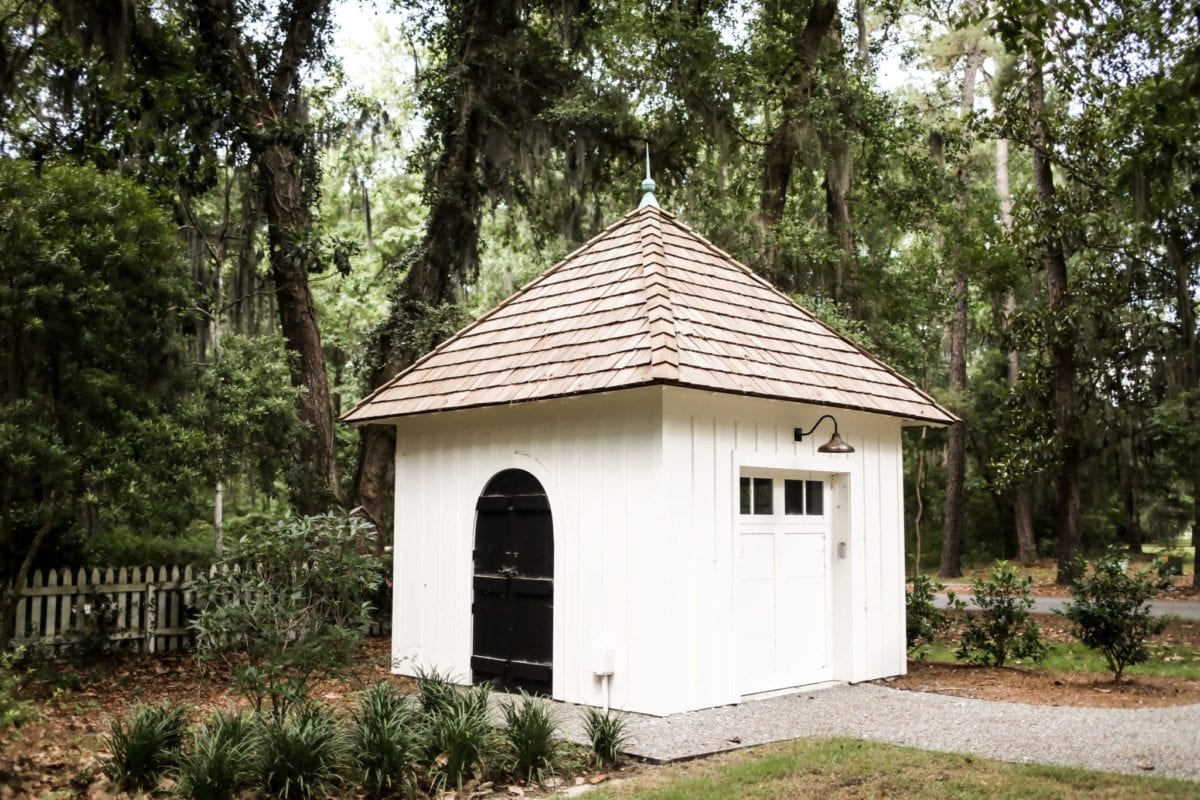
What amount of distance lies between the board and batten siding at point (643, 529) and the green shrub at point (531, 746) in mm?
1583

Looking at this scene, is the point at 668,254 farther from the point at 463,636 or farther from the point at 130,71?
the point at 130,71

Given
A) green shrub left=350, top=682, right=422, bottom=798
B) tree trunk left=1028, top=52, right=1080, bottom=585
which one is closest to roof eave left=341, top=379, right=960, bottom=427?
green shrub left=350, top=682, right=422, bottom=798

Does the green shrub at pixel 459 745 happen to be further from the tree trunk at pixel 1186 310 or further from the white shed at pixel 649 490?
the tree trunk at pixel 1186 310

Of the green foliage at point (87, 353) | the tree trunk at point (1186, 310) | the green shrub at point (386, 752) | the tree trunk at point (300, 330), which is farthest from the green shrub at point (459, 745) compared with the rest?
the tree trunk at point (1186, 310)

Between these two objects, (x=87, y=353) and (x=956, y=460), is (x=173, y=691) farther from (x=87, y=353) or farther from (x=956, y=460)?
(x=956, y=460)

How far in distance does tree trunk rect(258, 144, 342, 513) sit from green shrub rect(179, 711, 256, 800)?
8.19 meters

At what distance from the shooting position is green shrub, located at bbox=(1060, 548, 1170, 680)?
30.3ft

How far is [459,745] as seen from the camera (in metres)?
6.10

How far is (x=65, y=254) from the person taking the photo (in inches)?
377

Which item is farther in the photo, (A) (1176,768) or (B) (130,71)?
(B) (130,71)

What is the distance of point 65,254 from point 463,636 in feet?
16.1

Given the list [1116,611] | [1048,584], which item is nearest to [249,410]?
[1116,611]

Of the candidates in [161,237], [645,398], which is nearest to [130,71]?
[161,237]

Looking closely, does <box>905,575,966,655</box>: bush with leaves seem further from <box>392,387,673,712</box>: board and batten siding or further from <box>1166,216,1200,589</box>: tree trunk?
<box>1166,216,1200,589</box>: tree trunk
